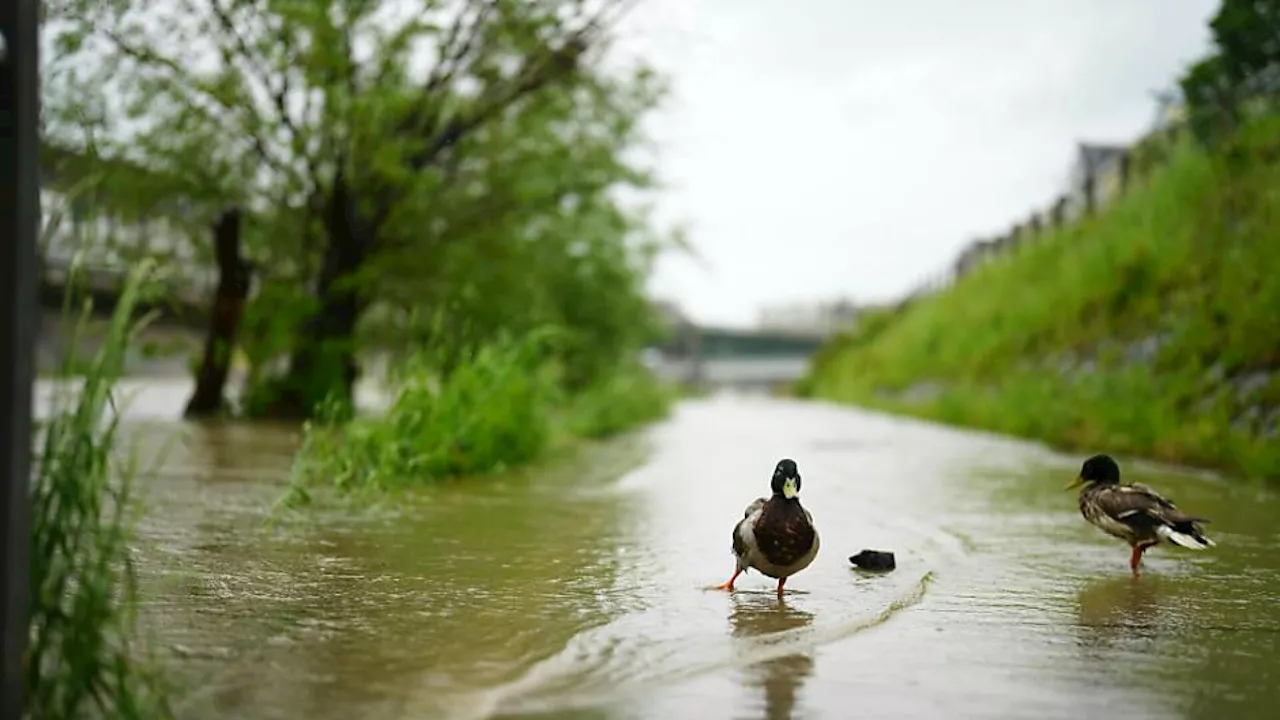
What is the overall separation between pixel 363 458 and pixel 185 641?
4720mm

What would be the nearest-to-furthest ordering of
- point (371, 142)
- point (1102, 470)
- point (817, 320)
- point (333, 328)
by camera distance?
point (1102, 470) < point (371, 142) < point (333, 328) < point (817, 320)

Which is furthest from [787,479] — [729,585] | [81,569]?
[81,569]

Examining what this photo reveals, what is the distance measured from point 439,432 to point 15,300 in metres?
7.38

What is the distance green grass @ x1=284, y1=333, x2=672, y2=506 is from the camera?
28.0 ft

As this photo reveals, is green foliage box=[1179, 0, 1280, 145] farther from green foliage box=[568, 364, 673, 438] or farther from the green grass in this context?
the green grass

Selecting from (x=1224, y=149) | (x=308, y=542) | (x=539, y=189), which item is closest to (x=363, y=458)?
(x=308, y=542)

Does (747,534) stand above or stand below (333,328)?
below

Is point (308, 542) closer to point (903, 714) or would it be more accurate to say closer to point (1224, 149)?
point (903, 714)

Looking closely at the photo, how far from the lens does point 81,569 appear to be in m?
3.30

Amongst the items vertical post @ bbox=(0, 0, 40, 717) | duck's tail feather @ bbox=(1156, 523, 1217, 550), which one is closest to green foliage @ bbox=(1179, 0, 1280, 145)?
duck's tail feather @ bbox=(1156, 523, 1217, 550)

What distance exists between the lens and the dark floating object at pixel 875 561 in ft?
20.4

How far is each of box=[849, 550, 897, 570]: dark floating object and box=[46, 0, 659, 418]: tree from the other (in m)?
6.56

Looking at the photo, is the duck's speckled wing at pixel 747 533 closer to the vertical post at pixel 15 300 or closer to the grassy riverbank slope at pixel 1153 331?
the vertical post at pixel 15 300

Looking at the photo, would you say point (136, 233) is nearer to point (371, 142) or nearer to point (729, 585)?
point (371, 142)
